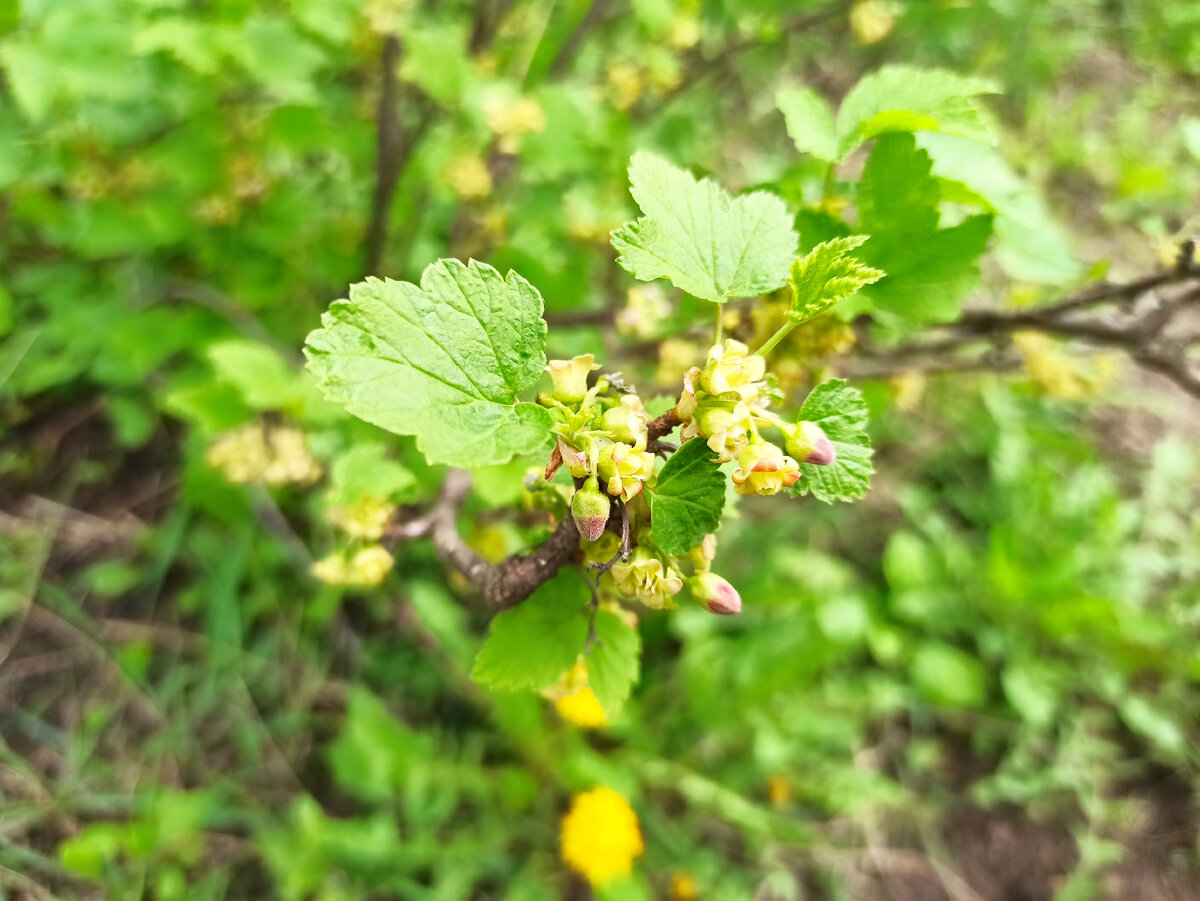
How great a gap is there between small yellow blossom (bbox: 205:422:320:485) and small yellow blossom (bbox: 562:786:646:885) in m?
1.24

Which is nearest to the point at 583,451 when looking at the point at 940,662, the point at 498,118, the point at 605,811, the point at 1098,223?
the point at 498,118

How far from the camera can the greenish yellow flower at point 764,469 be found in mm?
664

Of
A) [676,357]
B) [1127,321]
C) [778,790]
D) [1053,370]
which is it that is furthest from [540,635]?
[778,790]

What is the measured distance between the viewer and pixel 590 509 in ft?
2.16

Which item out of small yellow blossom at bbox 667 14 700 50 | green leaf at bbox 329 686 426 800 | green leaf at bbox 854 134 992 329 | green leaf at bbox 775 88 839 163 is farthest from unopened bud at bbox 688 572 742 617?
small yellow blossom at bbox 667 14 700 50

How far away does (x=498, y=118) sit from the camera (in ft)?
5.56

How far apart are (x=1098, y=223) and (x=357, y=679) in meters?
3.53

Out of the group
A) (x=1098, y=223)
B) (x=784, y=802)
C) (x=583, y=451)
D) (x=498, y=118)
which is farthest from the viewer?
(x=1098, y=223)

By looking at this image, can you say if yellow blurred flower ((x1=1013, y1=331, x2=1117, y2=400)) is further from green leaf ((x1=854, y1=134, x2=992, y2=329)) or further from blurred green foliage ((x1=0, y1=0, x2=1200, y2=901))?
green leaf ((x1=854, y1=134, x2=992, y2=329))

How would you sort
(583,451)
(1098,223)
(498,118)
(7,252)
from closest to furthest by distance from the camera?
(583,451), (498,118), (7,252), (1098,223)

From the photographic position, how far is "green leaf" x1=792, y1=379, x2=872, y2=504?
728 mm

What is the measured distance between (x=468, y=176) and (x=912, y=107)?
3.57 ft

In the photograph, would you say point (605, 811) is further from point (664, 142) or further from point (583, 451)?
point (664, 142)

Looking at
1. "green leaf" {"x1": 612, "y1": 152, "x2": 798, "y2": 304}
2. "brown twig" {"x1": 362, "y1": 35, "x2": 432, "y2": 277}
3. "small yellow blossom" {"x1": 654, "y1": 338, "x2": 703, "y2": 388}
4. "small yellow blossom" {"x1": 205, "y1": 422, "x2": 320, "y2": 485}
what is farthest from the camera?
"brown twig" {"x1": 362, "y1": 35, "x2": 432, "y2": 277}
